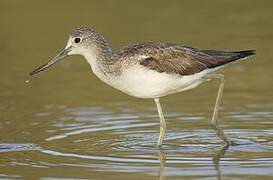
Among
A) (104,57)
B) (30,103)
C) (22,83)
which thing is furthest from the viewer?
(22,83)

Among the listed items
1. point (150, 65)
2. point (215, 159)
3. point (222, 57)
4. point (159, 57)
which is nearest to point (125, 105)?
point (222, 57)

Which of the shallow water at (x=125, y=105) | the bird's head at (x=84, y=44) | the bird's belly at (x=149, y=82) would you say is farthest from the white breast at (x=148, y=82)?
the shallow water at (x=125, y=105)

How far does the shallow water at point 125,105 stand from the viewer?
41.9ft

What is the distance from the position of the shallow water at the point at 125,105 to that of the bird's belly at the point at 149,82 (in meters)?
0.83

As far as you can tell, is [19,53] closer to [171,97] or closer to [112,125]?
[171,97]

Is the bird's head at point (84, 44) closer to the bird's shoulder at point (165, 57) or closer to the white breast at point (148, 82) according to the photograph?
the bird's shoulder at point (165, 57)

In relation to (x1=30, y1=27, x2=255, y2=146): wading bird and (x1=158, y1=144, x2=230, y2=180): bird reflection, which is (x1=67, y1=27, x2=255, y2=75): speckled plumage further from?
(x1=158, y1=144, x2=230, y2=180): bird reflection

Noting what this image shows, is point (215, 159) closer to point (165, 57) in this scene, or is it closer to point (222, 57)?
point (165, 57)

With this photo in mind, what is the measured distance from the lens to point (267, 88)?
1750 cm

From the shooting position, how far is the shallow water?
12766 mm

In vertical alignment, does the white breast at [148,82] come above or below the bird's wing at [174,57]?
below

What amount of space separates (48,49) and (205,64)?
7.62 metres

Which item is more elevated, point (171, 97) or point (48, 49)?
point (48, 49)

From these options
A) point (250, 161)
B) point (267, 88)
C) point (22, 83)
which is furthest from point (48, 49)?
point (250, 161)
